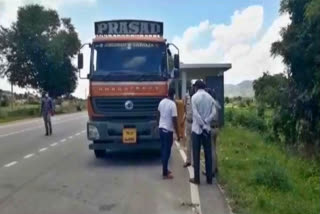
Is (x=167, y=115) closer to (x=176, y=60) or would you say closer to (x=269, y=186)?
(x=269, y=186)

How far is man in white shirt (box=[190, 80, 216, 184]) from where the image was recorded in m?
12.1

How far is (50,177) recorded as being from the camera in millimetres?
13664

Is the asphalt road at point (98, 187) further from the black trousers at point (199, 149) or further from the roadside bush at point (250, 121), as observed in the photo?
the roadside bush at point (250, 121)

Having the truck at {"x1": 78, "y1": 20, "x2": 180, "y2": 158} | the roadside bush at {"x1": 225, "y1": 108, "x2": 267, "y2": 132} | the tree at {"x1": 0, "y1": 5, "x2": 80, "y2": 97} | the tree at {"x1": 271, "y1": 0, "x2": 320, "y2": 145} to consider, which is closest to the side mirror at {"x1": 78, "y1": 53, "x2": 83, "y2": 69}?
the truck at {"x1": 78, "y1": 20, "x2": 180, "y2": 158}

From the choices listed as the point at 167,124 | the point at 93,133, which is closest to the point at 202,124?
the point at 167,124

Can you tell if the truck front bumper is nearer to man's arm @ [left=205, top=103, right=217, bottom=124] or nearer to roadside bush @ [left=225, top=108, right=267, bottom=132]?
man's arm @ [left=205, top=103, right=217, bottom=124]

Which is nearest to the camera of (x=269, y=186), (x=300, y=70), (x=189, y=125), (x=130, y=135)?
(x=269, y=186)

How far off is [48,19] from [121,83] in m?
65.5

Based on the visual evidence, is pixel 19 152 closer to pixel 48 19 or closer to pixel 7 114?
pixel 7 114

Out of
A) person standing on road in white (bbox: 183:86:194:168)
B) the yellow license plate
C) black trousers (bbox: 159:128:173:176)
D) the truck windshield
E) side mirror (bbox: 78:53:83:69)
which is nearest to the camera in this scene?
black trousers (bbox: 159:128:173:176)

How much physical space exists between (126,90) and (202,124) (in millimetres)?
4206

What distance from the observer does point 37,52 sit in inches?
3004

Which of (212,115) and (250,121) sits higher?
(212,115)

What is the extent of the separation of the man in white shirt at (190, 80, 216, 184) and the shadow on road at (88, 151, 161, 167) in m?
3.81
